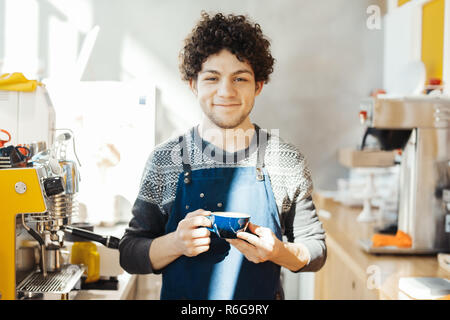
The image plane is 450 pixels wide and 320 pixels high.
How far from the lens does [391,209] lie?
6.01 feet

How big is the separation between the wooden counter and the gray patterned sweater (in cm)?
14

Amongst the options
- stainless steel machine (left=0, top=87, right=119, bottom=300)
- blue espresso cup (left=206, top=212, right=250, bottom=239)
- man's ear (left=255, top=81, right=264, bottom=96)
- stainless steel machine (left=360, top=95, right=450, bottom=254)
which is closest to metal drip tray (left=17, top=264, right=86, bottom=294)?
stainless steel machine (left=0, top=87, right=119, bottom=300)

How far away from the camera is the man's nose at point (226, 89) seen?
3.47ft

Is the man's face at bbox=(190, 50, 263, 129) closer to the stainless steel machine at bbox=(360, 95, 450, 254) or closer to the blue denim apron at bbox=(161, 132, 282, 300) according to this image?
the blue denim apron at bbox=(161, 132, 282, 300)

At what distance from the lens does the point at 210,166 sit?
1067 mm

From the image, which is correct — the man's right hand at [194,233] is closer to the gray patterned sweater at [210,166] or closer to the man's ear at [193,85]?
the gray patterned sweater at [210,166]

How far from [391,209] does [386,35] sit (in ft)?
2.66

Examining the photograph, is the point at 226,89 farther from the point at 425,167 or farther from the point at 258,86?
the point at 425,167

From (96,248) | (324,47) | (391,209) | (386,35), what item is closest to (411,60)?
(386,35)

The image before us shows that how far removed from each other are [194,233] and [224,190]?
0.36 feet

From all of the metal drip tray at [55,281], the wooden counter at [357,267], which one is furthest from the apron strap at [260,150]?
the metal drip tray at [55,281]
